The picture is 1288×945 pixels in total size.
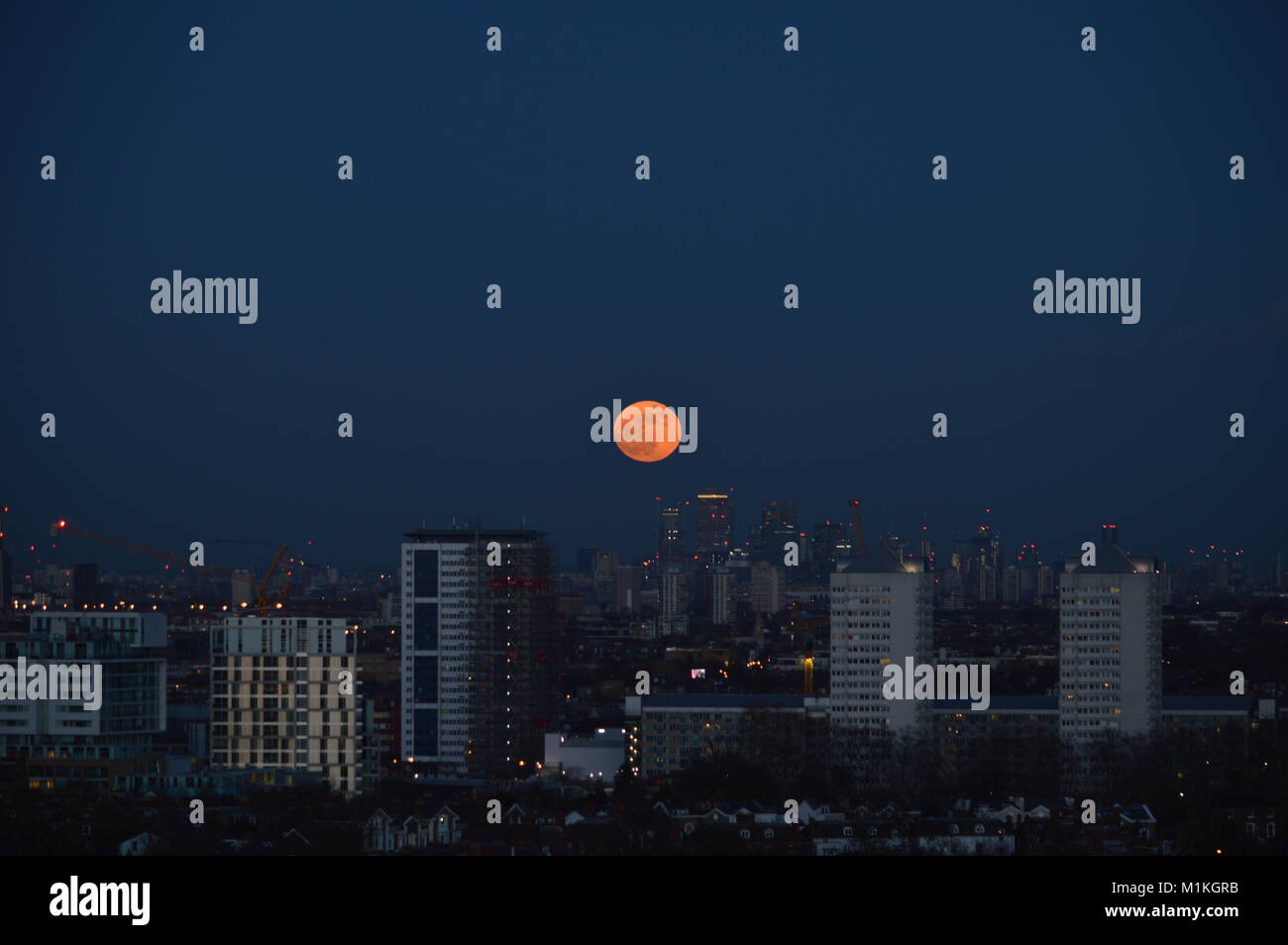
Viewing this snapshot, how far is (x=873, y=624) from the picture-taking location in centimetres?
3288

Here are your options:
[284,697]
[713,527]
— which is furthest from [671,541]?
[284,697]

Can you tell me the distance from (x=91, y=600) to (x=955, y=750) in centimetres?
1640

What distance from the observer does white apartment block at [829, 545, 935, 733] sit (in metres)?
32.2

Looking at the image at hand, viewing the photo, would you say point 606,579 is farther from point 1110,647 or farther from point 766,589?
point 1110,647

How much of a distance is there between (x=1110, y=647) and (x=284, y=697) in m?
13.3

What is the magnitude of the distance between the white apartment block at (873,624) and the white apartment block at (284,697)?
7.97 meters

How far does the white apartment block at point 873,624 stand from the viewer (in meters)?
32.2

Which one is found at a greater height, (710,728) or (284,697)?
(284,697)
